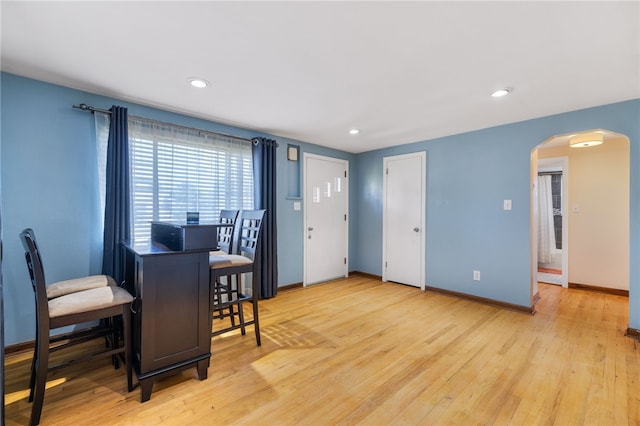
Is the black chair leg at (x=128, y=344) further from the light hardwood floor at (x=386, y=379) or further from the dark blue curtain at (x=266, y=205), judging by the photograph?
the dark blue curtain at (x=266, y=205)

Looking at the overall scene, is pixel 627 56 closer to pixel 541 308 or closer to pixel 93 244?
pixel 541 308

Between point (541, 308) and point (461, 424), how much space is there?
2735mm

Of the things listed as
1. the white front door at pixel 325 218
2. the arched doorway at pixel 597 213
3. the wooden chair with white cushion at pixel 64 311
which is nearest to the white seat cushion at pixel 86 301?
the wooden chair with white cushion at pixel 64 311

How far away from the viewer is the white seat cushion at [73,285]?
Answer: 1904 millimetres

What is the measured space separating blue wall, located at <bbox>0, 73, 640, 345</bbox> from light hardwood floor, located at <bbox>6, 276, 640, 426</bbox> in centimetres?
69

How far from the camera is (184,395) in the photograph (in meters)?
1.84

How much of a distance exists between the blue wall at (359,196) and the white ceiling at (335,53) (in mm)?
240

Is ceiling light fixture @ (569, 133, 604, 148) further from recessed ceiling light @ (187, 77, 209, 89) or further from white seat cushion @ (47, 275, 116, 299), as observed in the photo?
white seat cushion @ (47, 275, 116, 299)

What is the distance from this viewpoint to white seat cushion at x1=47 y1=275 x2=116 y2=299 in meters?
1.90

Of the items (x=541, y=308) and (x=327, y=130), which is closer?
(x=541, y=308)

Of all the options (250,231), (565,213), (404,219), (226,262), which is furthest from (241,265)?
(565,213)

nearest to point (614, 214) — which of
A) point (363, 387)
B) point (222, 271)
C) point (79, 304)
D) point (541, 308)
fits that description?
point (541, 308)

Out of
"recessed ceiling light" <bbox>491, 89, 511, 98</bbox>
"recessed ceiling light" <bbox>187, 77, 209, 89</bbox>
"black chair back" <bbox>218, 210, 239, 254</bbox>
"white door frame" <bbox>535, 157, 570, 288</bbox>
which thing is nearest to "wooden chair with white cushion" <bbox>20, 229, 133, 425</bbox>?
"black chair back" <bbox>218, 210, 239, 254</bbox>

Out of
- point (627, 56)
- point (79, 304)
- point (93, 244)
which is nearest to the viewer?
point (79, 304)
